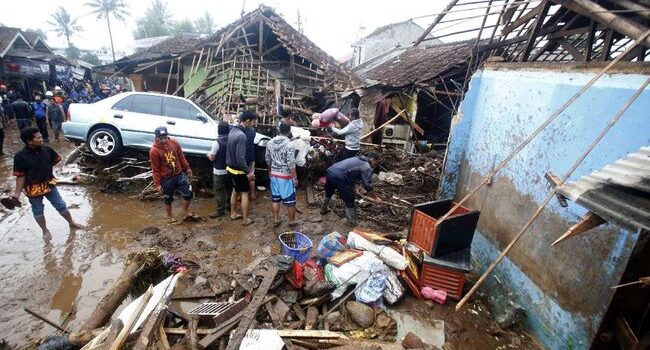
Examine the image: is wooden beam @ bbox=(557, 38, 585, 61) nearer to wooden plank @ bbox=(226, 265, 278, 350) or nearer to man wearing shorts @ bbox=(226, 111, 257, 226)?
wooden plank @ bbox=(226, 265, 278, 350)

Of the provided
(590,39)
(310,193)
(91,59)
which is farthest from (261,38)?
(91,59)

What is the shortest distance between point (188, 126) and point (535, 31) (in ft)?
21.9

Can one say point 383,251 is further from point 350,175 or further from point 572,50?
point 572,50

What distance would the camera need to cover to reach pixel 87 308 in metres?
3.70

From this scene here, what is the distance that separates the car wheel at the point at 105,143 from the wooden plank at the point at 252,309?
5584 mm

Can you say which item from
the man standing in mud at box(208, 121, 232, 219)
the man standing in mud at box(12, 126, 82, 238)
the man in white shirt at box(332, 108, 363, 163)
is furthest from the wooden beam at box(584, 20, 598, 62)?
the man standing in mud at box(12, 126, 82, 238)

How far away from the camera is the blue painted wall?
116 inches

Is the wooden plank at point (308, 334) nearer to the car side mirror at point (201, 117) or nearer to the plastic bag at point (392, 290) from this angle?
the plastic bag at point (392, 290)

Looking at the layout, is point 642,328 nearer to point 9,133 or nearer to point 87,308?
point 87,308

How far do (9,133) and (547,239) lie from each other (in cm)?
1674

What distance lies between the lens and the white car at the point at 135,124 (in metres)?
7.24

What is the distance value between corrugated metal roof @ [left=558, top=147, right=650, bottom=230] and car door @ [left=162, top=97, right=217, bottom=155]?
6.82 m

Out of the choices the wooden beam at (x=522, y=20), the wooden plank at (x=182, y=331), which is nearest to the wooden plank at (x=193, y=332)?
the wooden plank at (x=182, y=331)

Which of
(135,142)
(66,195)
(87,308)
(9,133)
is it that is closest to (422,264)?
(87,308)
